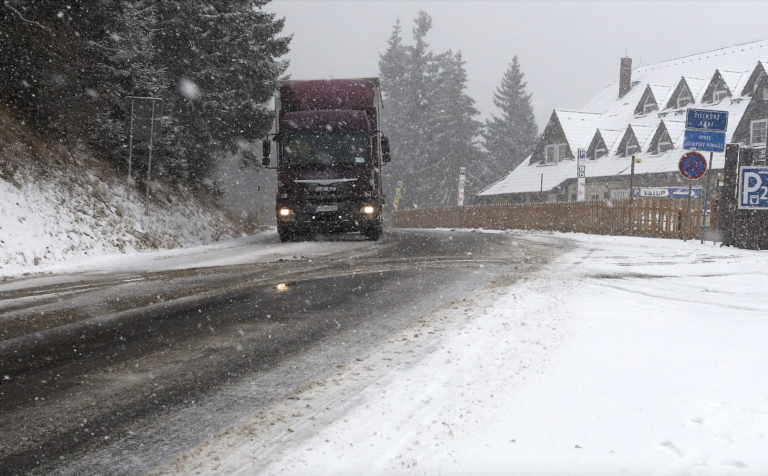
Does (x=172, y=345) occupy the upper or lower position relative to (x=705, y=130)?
lower

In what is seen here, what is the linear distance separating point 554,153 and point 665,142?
10.4 meters

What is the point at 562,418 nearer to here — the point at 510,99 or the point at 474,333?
the point at 474,333

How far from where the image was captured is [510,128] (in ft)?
228

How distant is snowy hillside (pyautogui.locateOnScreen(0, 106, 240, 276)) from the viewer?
11.2 meters

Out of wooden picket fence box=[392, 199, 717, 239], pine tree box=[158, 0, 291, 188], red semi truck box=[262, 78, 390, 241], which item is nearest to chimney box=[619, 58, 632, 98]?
wooden picket fence box=[392, 199, 717, 239]

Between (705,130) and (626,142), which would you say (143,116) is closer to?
(705,130)

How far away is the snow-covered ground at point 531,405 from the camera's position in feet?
8.86

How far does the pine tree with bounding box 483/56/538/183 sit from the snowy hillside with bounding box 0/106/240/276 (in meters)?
55.2

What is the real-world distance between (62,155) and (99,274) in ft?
22.7

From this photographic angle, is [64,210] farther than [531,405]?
Yes

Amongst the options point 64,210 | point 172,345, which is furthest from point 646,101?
point 172,345

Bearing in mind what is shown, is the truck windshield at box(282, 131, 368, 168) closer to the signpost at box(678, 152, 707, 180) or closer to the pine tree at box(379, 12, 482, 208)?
the signpost at box(678, 152, 707, 180)

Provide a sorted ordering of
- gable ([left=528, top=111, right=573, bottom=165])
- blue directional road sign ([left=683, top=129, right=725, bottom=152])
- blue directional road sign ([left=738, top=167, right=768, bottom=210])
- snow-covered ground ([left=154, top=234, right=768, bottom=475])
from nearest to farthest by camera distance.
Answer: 1. snow-covered ground ([left=154, top=234, right=768, bottom=475])
2. blue directional road sign ([left=738, top=167, right=768, bottom=210])
3. blue directional road sign ([left=683, top=129, right=725, bottom=152])
4. gable ([left=528, top=111, right=573, bottom=165])

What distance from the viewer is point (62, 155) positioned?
14.5 metres
